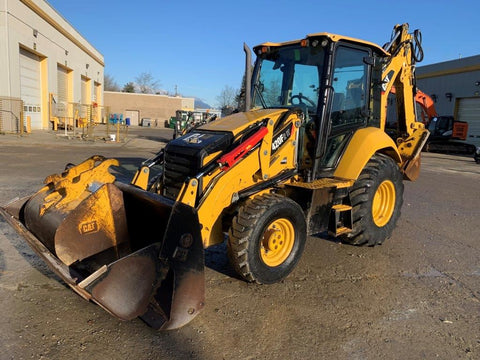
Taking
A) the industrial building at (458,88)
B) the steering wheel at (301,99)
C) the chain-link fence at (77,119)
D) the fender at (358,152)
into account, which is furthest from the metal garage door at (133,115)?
the fender at (358,152)

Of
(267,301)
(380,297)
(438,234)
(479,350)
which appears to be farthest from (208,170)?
(438,234)

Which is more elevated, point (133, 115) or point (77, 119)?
point (133, 115)

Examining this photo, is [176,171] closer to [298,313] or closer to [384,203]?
[298,313]

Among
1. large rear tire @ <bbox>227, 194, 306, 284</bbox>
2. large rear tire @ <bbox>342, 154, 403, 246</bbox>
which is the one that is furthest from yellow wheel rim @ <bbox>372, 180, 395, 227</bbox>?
large rear tire @ <bbox>227, 194, 306, 284</bbox>

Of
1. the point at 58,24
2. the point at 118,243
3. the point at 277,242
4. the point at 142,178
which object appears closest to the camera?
the point at 118,243

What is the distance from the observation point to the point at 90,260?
3590 millimetres

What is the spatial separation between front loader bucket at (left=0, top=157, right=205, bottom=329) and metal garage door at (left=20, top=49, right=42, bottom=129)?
79.6 feet

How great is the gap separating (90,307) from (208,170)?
165cm

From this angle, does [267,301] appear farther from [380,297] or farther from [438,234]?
[438,234]

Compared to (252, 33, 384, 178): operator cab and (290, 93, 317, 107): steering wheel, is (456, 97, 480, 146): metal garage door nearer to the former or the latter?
(252, 33, 384, 178): operator cab

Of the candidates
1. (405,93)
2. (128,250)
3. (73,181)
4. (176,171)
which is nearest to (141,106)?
(405,93)

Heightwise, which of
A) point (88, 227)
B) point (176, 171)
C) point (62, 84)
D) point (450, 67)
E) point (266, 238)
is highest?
point (450, 67)

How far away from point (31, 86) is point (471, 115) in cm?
3071

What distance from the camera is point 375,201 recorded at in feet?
17.6
